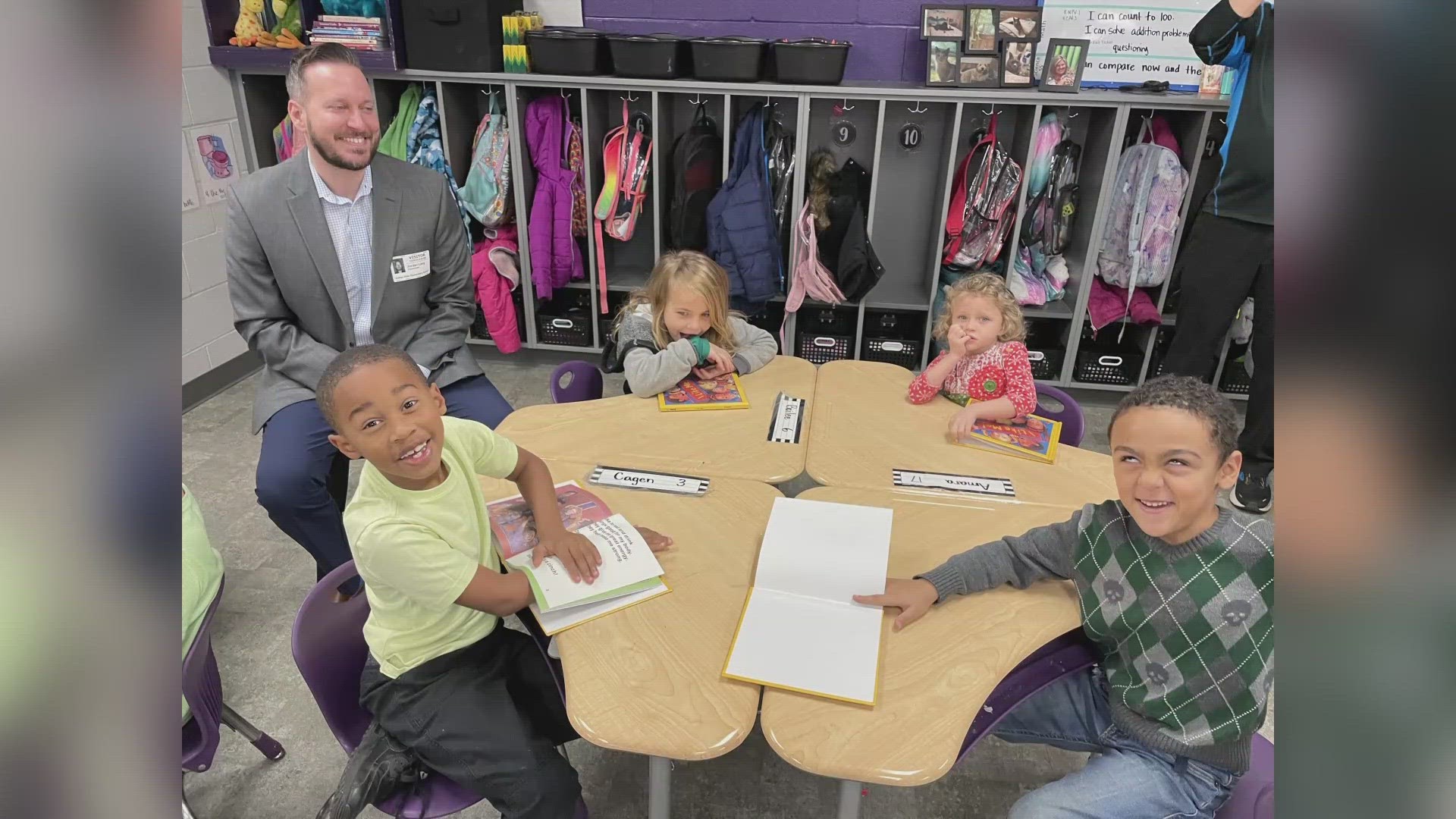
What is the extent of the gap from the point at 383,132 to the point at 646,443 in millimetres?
2727

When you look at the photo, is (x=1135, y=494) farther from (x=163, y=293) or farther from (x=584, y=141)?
(x=584, y=141)

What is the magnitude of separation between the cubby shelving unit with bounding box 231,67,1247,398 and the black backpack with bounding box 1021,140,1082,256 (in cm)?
7

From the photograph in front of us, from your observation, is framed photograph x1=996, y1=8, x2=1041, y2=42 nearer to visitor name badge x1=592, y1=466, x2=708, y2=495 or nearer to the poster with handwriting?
the poster with handwriting

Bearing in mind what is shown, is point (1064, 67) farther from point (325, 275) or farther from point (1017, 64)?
point (325, 275)

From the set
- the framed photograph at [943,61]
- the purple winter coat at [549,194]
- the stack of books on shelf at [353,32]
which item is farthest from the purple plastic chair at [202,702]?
the framed photograph at [943,61]

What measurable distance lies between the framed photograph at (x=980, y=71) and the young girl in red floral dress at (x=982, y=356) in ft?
5.49

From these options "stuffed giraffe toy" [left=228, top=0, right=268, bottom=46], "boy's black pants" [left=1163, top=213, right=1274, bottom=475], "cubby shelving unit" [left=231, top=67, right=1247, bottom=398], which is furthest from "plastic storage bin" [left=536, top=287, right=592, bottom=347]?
"boy's black pants" [left=1163, top=213, right=1274, bottom=475]

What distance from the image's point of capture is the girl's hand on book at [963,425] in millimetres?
2113

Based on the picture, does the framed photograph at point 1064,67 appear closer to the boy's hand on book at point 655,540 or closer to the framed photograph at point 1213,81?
the framed photograph at point 1213,81

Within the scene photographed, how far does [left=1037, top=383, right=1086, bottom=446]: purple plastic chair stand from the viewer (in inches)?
94.9

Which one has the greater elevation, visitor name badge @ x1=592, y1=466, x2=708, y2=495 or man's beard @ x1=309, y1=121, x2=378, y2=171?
man's beard @ x1=309, y1=121, x2=378, y2=171

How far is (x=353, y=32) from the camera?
12.3 ft

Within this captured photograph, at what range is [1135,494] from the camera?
4.52 ft

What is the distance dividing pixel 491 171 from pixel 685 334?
6.26 feet
